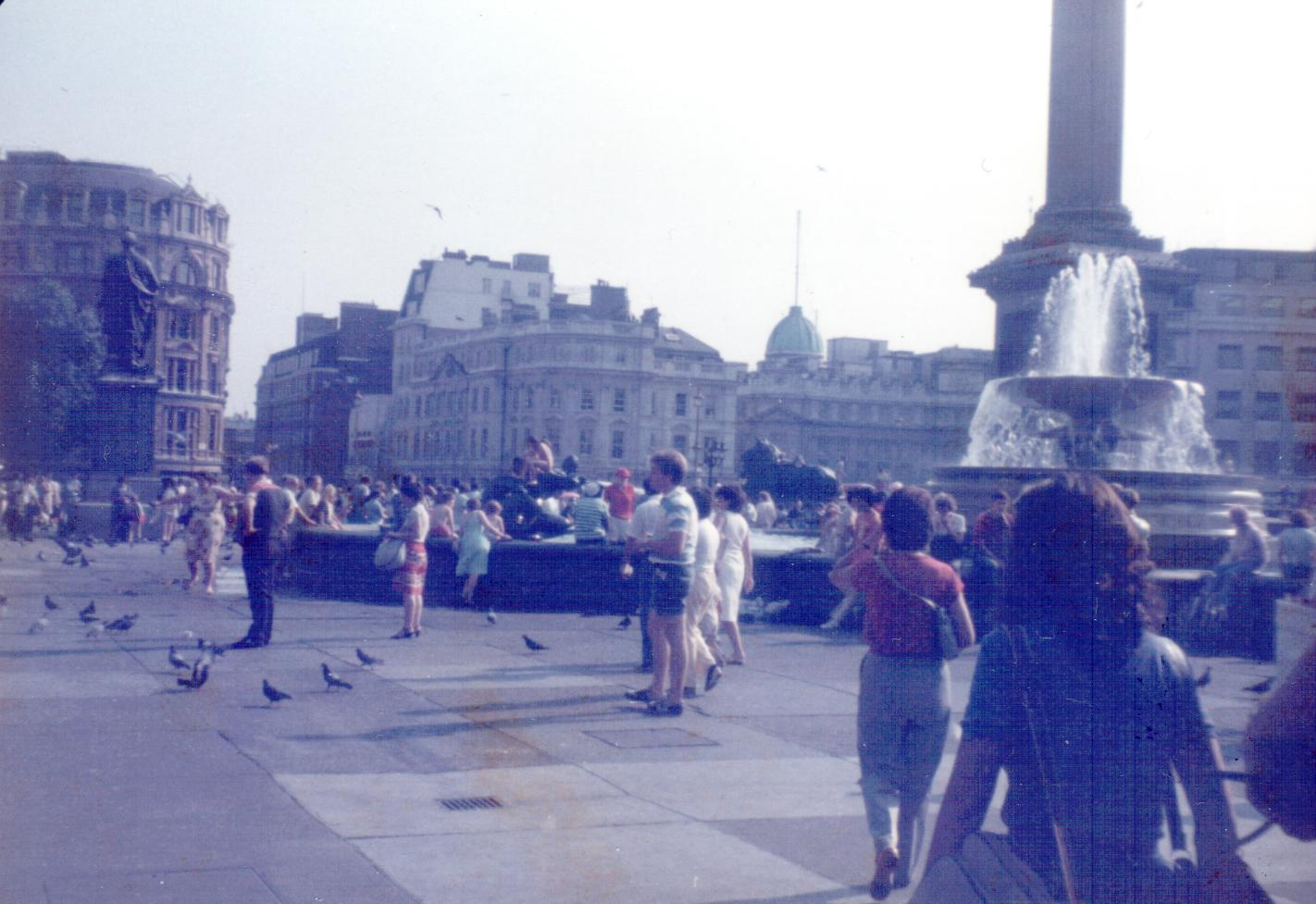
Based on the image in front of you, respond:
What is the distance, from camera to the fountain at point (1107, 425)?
1830 cm

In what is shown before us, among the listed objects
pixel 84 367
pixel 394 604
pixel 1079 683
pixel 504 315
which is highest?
pixel 504 315

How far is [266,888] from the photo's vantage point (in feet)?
17.0

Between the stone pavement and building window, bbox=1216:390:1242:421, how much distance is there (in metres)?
42.0

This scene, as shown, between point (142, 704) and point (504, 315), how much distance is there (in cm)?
6377

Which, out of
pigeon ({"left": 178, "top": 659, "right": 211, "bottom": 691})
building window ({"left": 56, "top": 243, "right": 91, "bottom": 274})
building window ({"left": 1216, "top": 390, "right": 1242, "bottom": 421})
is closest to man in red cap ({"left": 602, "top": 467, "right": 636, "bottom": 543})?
pigeon ({"left": 178, "top": 659, "right": 211, "bottom": 691})

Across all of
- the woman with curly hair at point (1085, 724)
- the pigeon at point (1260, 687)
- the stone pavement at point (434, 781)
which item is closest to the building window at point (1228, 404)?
the stone pavement at point (434, 781)

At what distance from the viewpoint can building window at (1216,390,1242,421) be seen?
51.6 metres

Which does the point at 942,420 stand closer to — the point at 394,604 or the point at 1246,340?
the point at 1246,340

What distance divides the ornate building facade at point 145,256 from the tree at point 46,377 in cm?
101

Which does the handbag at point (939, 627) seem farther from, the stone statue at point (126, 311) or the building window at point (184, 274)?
the building window at point (184, 274)

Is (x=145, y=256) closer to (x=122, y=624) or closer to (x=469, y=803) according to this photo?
(x=122, y=624)

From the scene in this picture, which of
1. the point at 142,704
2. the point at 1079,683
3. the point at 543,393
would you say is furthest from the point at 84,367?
the point at 1079,683

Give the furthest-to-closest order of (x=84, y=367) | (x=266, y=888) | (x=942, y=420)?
1. (x=942, y=420)
2. (x=84, y=367)
3. (x=266, y=888)

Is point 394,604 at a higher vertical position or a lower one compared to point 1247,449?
lower
